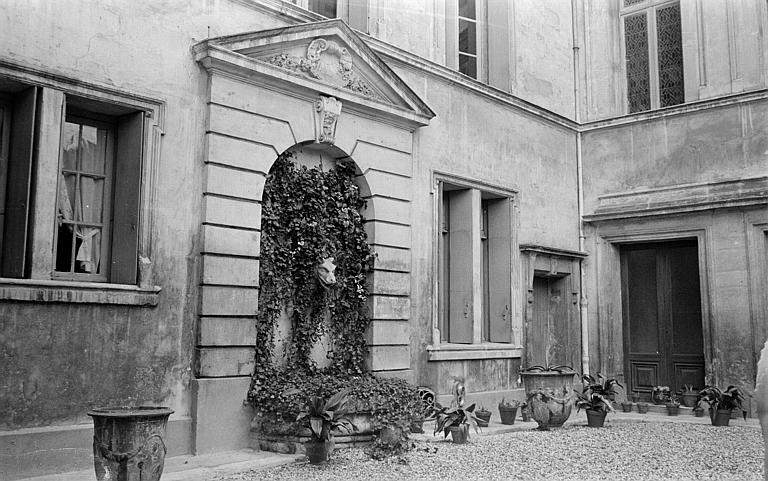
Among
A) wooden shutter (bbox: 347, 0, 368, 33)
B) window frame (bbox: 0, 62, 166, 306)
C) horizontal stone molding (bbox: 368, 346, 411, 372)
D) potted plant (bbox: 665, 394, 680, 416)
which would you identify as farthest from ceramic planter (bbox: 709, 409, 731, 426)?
window frame (bbox: 0, 62, 166, 306)

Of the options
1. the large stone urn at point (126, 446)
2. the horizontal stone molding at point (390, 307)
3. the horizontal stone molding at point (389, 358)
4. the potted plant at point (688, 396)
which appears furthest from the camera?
the potted plant at point (688, 396)

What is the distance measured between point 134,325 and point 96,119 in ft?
6.77

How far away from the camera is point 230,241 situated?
7.70 meters

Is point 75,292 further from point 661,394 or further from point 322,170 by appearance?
point 661,394

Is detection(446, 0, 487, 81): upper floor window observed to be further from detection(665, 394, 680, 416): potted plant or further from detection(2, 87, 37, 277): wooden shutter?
detection(2, 87, 37, 277): wooden shutter

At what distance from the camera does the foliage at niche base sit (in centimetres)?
762

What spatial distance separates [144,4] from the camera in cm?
728

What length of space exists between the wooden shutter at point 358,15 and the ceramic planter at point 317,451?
575 cm

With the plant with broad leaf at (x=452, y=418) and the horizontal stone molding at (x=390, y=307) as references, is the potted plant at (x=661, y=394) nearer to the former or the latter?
the horizontal stone molding at (x=390, y=307)

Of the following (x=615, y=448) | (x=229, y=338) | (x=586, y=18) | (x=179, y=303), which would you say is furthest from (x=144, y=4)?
(x=586, y=18)

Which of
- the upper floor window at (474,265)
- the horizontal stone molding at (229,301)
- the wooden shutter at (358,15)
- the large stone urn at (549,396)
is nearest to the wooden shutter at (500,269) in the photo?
the upper floor window at (474,265)

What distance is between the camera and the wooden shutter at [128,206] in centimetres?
707

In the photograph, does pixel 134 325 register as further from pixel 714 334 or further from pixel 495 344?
pixel 714 334

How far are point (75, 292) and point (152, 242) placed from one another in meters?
0.95
